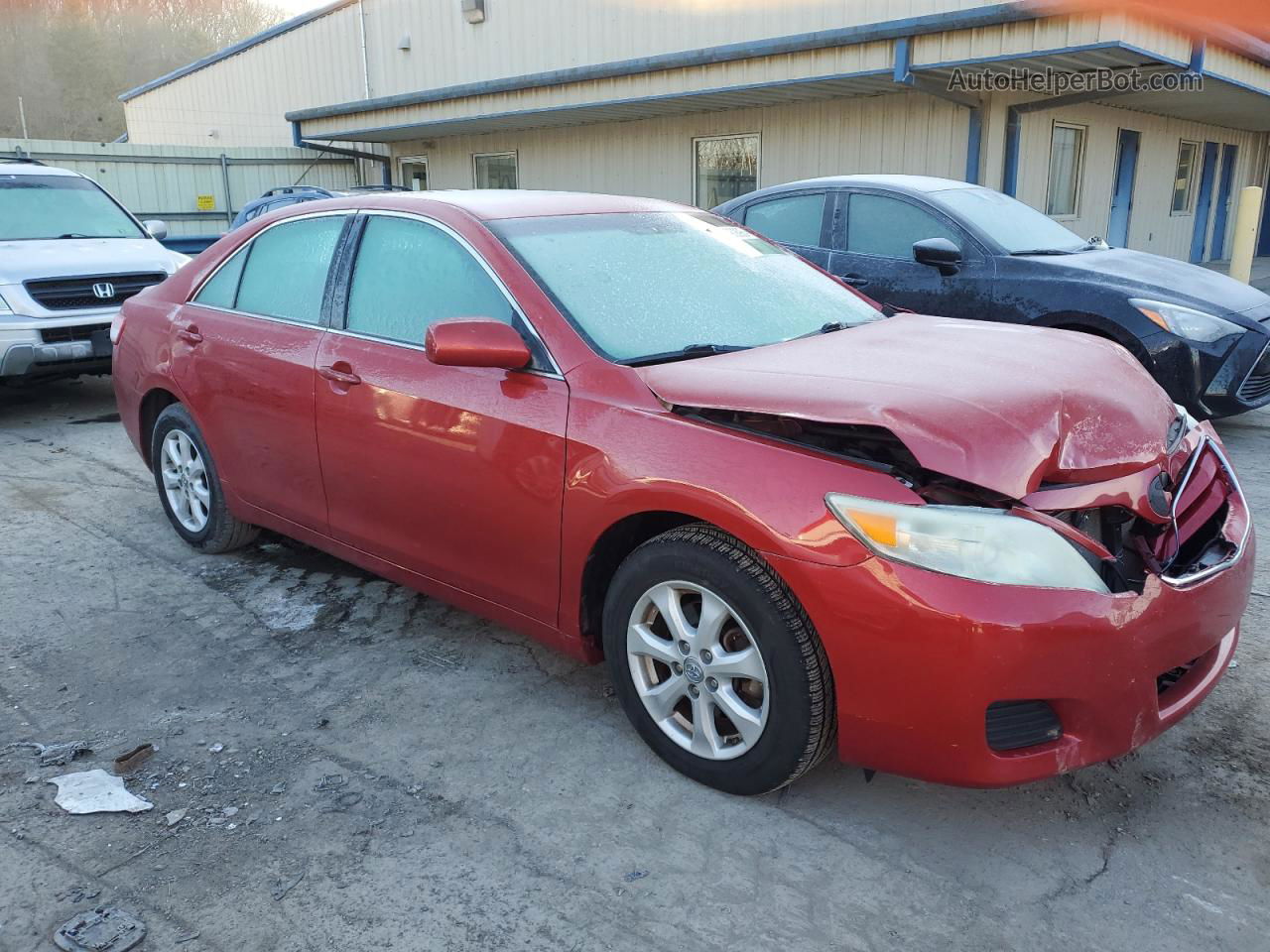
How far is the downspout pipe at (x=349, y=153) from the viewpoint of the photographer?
20.4 metres

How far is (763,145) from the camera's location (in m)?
14.5

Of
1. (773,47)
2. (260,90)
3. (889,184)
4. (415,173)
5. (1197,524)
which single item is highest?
(260,90)

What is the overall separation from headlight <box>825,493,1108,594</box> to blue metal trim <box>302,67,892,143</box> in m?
10.1

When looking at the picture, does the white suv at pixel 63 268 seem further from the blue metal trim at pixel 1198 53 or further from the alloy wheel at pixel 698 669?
the blue metal trim at pixel 1198 53

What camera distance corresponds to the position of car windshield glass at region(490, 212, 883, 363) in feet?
10.4

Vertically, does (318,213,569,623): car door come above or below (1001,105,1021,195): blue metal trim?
below

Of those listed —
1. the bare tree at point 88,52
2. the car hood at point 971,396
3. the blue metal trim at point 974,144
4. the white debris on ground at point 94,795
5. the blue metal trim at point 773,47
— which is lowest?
the white debris on ground at point 94,795

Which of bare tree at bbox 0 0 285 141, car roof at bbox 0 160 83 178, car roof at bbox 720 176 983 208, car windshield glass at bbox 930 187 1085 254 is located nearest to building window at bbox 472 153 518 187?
car roof at bbox 0 160 83 178

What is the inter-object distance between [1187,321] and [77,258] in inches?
301

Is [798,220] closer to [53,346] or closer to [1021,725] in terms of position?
[53,346]

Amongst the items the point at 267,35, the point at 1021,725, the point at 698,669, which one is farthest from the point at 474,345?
the point at 267,35

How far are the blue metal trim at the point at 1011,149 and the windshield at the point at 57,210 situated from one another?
30.5 feet

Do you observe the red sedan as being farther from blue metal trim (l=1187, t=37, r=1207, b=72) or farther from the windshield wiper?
blue metal trim (l=1187, t=37, r=1207, b=72)
